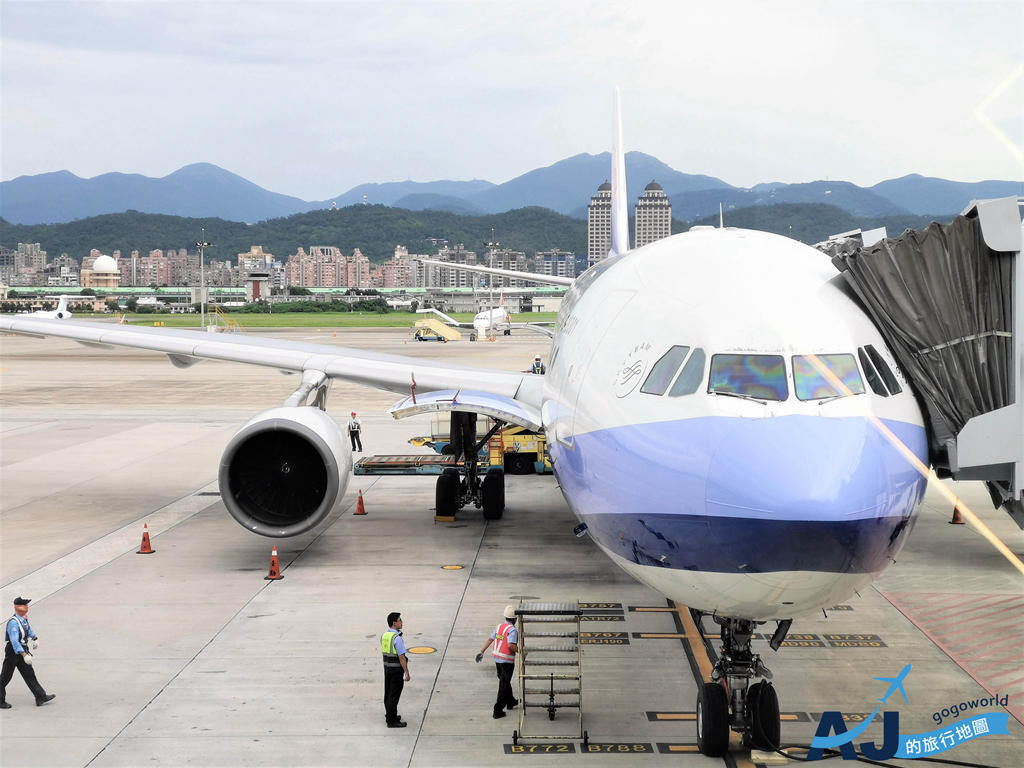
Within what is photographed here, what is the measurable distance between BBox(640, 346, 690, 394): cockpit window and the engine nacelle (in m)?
9.03

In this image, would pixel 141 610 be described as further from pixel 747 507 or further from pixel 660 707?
pixel 747 507

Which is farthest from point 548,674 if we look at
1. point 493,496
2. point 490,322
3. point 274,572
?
point 490,322

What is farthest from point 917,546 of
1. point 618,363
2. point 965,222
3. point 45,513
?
point 45,513

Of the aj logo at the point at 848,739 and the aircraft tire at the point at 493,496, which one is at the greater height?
the aircraft tire at the point at 493,496

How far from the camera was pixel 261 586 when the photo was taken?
15672 millimetres

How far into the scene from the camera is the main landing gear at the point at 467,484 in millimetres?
20203

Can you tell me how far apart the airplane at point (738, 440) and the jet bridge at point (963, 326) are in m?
0.50

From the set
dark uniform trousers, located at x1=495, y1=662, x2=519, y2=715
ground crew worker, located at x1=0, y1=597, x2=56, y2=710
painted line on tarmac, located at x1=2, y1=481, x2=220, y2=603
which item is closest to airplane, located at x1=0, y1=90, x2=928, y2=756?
dark uniform trousers, located at x1=495, y1=662, x2=519, y2=715

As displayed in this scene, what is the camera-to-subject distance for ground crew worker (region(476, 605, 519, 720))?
1087 cm

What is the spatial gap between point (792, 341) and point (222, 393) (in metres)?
38.0

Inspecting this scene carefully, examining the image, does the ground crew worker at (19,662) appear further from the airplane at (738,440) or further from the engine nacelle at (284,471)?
the airplane at (738,440)

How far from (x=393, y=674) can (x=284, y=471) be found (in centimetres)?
784

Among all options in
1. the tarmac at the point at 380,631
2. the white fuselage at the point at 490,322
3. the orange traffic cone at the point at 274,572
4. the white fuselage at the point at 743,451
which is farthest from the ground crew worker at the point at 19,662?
the white fuselage at the point at 490,322

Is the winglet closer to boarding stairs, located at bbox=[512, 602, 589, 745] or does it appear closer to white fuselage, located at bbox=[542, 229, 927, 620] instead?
boarding stairs, located at bbox=[512, 602, 589, 745]
